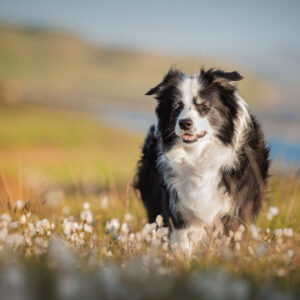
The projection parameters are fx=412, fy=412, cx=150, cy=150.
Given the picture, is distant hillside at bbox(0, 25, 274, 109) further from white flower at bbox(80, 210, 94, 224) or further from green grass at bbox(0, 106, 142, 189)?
white flower at bbox(80, 210, 94, 224)

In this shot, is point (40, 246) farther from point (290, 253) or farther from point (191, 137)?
point (290, 253)

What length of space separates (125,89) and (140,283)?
162844 millimetres

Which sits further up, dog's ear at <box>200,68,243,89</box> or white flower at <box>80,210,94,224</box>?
dog's ear at <box>200,68,243,89</box>

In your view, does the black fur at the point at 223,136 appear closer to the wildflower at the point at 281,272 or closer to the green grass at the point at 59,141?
the wildflower at the point at 281,272

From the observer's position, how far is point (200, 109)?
4.42 m

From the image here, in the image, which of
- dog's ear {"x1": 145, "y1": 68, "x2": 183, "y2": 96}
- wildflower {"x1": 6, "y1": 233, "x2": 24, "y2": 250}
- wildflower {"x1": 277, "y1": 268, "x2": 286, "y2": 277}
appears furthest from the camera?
dog's ear {"x1": 145, "y1": 68, "x2": 183, "y2": 96}

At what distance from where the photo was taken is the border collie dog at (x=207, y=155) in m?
4.29

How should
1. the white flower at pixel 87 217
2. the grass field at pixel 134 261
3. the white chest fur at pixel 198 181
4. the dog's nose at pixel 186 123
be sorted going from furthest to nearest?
1. the white chest fur at pixel 198 181
2. the dog's nose at pixel 186 123
3. the white flower at pixel 87 217
4. the grass field at pixel 134 261

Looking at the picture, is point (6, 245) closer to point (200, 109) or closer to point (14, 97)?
point (200, 109)

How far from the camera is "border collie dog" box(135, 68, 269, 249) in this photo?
4289mm

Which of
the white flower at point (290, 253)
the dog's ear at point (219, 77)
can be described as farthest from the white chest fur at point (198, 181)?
the white flower at point (290, 253)

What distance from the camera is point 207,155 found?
4.50m

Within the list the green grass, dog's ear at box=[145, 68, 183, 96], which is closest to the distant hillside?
the green grass

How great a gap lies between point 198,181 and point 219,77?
1154 millimetres
